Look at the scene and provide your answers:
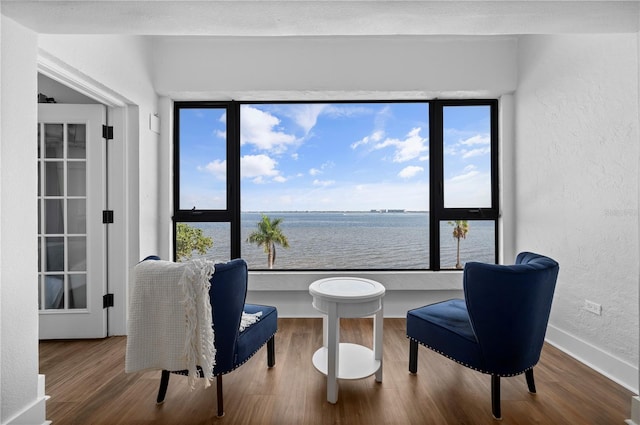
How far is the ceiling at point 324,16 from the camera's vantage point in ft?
4.61

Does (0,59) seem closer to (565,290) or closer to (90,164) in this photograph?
(90,164)

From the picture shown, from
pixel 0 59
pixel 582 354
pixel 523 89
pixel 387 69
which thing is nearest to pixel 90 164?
pixel 0 59

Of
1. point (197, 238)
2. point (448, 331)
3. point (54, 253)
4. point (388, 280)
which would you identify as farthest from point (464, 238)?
point (54, 253)

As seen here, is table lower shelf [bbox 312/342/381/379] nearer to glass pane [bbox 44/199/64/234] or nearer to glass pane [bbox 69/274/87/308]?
glass pane [bbox 69/274/87/308]

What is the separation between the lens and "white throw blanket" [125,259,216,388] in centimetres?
150

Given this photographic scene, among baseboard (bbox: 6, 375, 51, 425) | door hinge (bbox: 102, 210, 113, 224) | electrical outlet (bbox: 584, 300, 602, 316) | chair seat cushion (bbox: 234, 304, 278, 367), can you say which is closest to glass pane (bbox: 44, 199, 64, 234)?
door hinge (bbox: 102, 210, 113, 224)

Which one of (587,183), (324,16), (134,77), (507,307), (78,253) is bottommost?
(507,307)

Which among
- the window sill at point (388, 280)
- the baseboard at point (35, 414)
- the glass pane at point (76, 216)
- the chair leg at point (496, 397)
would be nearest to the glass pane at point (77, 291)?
the glass pane at point (76, 216)

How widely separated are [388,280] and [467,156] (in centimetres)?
155

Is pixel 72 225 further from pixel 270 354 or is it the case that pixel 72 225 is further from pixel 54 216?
pixel 270 354

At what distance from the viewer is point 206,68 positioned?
3.04 m

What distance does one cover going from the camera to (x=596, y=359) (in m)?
2.17

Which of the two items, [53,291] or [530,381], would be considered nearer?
[530,381]

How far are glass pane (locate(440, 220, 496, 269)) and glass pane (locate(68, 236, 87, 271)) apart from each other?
10.8 ft
